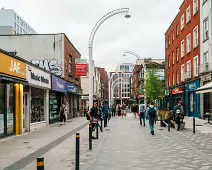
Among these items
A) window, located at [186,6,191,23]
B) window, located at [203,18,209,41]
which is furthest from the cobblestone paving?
window, located at [186,6,191,23]

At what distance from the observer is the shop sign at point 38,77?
17297 millimetres

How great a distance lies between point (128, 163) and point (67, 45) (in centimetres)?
2413

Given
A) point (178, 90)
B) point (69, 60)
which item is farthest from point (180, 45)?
point (69, 60)

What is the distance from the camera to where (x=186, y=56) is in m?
35.9

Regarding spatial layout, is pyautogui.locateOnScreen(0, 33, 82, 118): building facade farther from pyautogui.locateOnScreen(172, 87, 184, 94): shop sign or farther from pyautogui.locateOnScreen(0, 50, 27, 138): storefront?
pyautogui.locateOnScreen(172, 87, 184, 94): shop sign

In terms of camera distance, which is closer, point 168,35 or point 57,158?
point 57,158

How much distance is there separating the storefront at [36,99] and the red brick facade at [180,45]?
15964mm

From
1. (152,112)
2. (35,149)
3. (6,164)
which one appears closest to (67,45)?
(152,112)

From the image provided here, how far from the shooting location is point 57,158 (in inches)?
356

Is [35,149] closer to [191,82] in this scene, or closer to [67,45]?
[67,45]

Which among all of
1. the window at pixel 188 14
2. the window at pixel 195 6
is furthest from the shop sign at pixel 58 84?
the window at pixel 188 14

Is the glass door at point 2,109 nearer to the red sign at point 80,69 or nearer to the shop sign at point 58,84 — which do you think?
the shop sign at point 58,84

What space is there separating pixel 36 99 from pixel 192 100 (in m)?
19.5

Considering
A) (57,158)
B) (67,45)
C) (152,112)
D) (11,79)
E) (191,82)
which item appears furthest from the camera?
(191,82)
